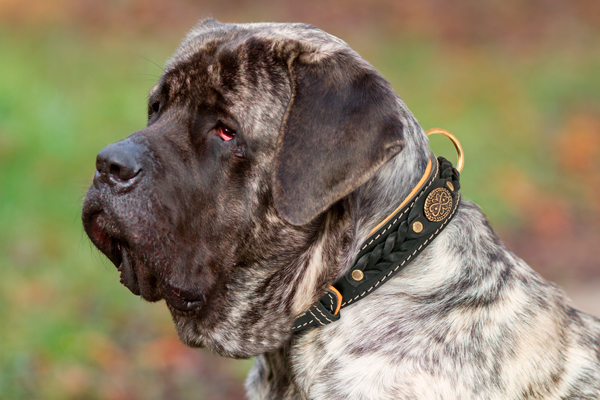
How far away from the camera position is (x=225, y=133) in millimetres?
2822

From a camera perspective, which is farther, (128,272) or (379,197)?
(128,272)

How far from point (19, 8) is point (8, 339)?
7133 millimetres

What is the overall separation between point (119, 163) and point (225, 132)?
1.55ft

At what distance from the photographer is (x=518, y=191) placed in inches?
358

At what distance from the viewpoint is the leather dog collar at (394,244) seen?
8.74 ft

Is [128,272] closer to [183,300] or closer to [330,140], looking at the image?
[183,300]

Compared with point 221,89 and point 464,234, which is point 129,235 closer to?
point 221,89

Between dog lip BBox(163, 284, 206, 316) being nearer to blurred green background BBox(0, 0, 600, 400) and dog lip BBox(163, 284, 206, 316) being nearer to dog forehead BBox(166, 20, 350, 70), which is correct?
dog forehead BBox(166, 20, 350, 70)

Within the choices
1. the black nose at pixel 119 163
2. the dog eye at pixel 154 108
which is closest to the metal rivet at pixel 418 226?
the black nose at pixel 119 163

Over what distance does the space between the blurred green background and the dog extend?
229 cm

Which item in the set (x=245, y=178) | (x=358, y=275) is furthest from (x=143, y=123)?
(x=358, y=275)

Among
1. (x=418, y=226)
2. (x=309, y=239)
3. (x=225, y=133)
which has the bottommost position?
(x=309, y=239)

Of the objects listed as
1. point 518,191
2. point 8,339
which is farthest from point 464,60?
point 8,339

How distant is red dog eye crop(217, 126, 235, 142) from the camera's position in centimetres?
280
